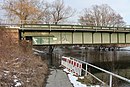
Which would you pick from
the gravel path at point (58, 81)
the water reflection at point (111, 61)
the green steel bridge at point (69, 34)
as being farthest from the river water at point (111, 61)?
the gravel path at point (58, 81)

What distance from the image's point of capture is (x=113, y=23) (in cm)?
8631

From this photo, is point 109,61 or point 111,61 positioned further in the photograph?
point 111,61

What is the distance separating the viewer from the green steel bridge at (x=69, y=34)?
34.4 meters

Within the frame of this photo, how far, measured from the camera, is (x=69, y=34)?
118ft

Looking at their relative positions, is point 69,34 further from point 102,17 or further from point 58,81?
point 102,17

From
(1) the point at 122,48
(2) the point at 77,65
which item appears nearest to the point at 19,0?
(2) the point at 77,65

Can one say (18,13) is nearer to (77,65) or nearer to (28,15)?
(28,15)

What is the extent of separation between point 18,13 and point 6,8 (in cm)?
274

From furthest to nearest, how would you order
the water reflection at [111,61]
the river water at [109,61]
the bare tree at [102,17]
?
the bare tree at [102,17]
the water reflection at [111,61]
the river water at [109,61]

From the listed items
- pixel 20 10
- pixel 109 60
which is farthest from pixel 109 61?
pixel 20 10

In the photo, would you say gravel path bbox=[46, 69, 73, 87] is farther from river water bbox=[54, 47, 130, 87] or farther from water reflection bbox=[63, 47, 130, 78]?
water reflection bbox=[63, 47, 130, 78]

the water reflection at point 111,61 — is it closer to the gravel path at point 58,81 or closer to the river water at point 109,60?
the river water at point 109,60

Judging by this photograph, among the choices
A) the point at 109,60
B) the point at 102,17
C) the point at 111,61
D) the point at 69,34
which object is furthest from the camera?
the point at 102,17

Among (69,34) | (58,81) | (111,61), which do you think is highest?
(69,34)
